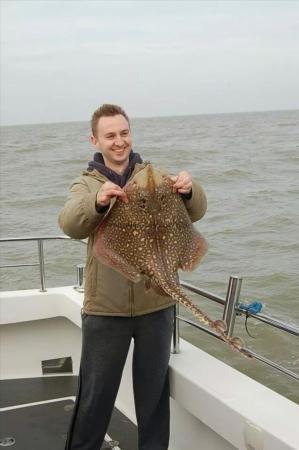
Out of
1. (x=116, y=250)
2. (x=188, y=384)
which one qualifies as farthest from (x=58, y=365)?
(x=116, y=250)

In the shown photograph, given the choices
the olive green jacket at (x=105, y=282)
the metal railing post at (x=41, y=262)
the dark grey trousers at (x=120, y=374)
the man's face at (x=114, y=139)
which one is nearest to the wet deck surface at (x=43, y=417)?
the dark grey trousers at (x=120, y=374)

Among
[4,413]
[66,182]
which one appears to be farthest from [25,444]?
[66,182]

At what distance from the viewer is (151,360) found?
3.07 metres

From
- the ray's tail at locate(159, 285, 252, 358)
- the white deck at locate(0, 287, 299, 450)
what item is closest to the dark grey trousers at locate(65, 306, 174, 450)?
the white deck at locate(0, 287, 299, 450)

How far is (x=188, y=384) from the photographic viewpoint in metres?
3.23

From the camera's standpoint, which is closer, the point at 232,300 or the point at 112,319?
the point at 112,319

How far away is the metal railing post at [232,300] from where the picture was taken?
310 centimetres

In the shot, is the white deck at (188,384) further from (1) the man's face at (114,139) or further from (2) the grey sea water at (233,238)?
(1) the man's face at (114,139)

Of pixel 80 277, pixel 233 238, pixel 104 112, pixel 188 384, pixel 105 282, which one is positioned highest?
pixel 104 112

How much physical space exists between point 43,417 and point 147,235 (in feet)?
8.42

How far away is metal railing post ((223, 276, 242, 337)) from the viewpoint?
310 centimetres

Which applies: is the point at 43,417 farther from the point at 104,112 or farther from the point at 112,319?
the point at 104,112

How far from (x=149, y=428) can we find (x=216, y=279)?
7906 mm

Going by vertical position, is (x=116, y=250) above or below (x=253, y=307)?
above
